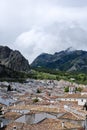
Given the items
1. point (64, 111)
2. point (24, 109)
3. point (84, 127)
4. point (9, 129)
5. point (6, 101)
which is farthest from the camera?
point (6, 101)

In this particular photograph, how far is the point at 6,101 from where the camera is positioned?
105m

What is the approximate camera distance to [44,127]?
51969 millimetres

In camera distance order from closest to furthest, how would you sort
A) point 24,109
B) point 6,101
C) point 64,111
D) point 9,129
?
1. point 9,129
2. point 64,111
3. point 24,109
4. point 6,101

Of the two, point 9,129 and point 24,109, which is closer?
point 9,129

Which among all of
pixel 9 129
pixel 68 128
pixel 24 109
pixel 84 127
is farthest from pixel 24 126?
pixel 24 109

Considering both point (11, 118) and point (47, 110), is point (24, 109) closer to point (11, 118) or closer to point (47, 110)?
point (47, 110)

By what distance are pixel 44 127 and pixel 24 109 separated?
2282cm

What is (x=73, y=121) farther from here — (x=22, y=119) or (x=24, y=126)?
(x=24, y=126)

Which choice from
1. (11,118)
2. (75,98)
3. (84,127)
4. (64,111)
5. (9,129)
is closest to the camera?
(9,129)

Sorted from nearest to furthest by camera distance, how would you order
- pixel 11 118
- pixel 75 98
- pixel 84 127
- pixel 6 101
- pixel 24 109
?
1. pixel 84 127
2. pixel 11 118
3. pixel 24 109
4. pixel 6 101
5. pixel 75 98

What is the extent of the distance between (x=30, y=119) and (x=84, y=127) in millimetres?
7340

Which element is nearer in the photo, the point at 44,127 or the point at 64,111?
the point at 44,127

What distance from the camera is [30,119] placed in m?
58.3

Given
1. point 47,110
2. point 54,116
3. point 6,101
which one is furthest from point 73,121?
point 6,101
